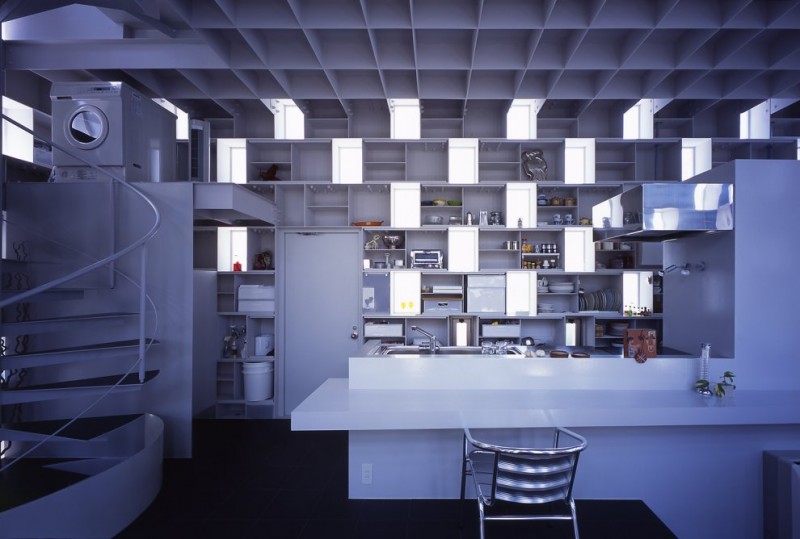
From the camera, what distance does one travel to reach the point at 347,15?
323cm

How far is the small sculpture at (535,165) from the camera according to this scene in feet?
15.5

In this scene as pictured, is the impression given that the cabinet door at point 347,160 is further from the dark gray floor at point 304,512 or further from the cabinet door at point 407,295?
the dark gray floor at point 304,512

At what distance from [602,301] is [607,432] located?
2395 millimetres

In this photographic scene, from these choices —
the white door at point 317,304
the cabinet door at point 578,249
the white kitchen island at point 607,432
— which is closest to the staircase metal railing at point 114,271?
the white kitchen island at point 607,432

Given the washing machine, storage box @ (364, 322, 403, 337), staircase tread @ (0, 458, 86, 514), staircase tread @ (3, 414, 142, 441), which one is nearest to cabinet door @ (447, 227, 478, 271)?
storage box @ (364, 322, 403, 337)

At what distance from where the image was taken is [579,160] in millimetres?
4691

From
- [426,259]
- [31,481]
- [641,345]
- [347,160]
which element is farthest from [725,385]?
[31,481]

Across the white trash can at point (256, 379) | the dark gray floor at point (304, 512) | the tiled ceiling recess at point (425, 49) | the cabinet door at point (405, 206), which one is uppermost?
the tiled ceiling recess at point (425, 49)

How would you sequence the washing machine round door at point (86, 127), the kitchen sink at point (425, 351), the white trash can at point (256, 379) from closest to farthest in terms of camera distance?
the kitchen sink at point (425, 351), the washing machine round door at point (86, 127), the white trash can at point (256, 379)

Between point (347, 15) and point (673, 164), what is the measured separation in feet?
13.2

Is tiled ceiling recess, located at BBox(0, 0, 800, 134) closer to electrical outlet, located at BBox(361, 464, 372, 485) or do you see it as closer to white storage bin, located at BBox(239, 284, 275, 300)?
white storage bin, located at BBox(239, 284, 275, 300)

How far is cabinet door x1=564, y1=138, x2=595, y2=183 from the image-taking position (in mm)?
4621

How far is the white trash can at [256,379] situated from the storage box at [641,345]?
359 centimetres

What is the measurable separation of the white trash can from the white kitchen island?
204 cm
